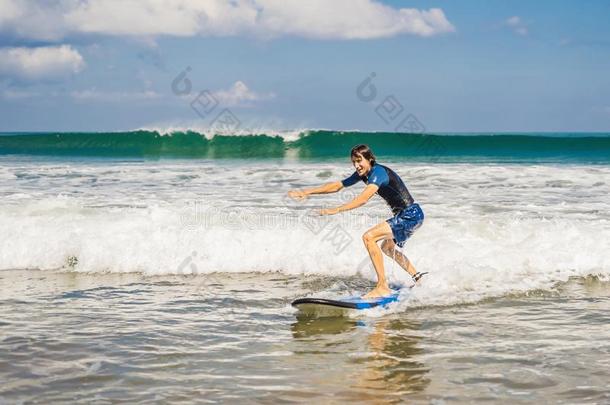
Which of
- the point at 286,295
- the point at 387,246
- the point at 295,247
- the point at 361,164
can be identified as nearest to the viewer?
the point at 361,164

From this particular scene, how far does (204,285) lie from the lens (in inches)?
348

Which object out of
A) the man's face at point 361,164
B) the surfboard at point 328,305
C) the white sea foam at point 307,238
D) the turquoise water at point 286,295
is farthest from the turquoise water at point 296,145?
the surfboard at point 328,305

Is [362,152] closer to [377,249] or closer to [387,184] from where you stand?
[387,184]

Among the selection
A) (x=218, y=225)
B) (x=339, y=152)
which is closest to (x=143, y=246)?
(x=218, y=225)

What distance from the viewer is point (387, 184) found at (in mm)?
7461

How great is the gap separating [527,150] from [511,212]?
22245 mm

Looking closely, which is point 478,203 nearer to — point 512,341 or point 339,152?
point 512,341

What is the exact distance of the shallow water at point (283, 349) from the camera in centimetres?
487

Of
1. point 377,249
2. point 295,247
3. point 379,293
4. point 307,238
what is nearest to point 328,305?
point 379,293

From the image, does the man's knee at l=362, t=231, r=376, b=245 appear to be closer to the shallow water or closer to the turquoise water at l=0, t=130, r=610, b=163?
the shallow water

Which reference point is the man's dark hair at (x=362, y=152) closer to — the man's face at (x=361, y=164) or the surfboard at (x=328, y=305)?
the man's face at (x=361, y=164)

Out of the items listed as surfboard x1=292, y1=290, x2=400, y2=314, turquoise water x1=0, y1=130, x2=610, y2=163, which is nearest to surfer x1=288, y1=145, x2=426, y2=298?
surfboard x1=292, y1=290, x2=400, y2=314

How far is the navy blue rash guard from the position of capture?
24.0 ft

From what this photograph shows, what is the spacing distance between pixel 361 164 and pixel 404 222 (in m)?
0.87
